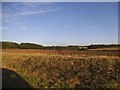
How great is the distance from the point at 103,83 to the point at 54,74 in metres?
4.17

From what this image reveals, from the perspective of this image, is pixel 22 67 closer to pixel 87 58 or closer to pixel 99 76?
pixel 87 58

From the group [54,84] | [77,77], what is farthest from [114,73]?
[54,84]

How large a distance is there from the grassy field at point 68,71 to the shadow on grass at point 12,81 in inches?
9.7

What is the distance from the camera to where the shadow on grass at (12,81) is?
1829cm

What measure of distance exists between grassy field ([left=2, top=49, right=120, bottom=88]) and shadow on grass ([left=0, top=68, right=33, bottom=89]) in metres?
0.25

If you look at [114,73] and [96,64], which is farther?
[96,64]

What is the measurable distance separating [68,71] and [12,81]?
440 cm

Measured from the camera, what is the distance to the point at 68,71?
2056cm

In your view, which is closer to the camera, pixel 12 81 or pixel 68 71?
pixel 12 81

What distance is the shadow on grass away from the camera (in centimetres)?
1829

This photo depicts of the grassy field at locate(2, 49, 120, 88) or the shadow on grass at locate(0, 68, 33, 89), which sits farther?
the shadow on grass at locate(0, 68, 33, 89)

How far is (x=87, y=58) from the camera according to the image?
2216cm

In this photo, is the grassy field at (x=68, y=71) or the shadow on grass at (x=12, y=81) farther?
the shadow on grass at (x=12, y=81)

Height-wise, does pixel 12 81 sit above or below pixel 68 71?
below
